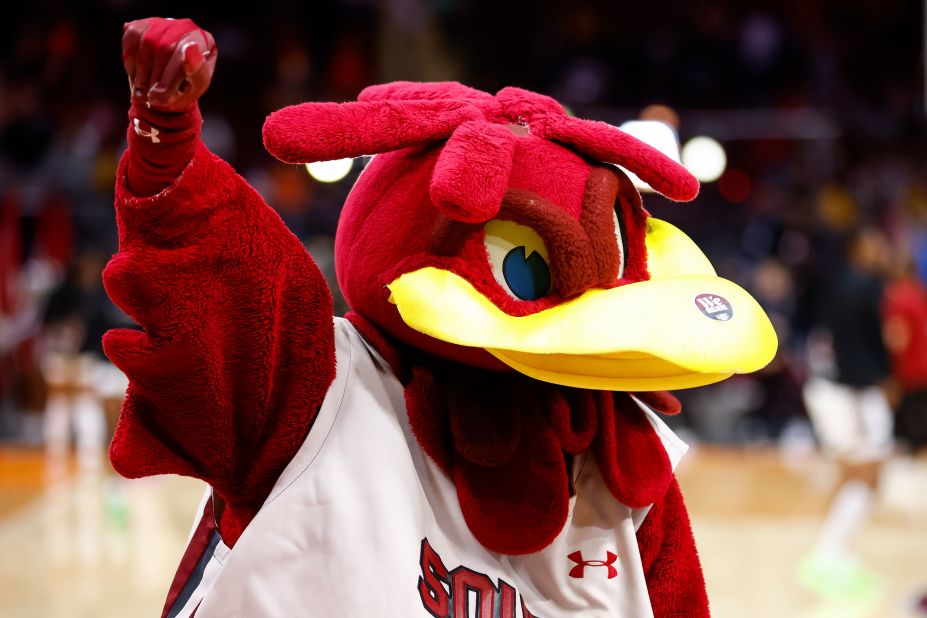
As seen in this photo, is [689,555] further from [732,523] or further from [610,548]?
[732,523]

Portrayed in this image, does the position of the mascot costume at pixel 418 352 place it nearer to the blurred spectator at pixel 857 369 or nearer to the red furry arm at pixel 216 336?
the red furry arm at pixel 216 336

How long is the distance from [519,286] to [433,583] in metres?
0.29

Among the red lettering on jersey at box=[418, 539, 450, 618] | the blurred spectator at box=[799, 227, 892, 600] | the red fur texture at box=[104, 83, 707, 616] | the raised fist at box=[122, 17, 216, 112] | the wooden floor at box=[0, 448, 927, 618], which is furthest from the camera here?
the blurred spectator at box=[799, 227, 892, 600]

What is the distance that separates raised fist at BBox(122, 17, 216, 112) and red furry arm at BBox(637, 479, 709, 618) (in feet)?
2.16

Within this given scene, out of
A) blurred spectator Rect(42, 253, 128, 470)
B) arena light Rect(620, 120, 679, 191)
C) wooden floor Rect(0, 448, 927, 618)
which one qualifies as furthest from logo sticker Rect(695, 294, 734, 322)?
blurred spectator Rect(42, 253, 128, 470)

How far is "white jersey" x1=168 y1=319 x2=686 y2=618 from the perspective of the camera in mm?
937

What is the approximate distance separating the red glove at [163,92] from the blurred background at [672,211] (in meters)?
3.88

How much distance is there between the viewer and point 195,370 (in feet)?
2.95

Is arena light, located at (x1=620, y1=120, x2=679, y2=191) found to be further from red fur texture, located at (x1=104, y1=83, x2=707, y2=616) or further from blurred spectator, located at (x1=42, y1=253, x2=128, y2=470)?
blurred spectator, located at (x1=42, y1=253, x2=128, y2=470)

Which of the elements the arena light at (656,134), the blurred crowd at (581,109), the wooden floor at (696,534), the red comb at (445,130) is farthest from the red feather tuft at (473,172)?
the blurred crowd at (581,109)

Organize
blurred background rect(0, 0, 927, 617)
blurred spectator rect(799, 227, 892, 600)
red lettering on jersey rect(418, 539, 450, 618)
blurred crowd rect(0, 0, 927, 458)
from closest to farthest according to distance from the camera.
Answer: red lettering on jersey rect(418, 539, 450, 618) → blurred spectator rect(799, 227, 892, 600) → blurred background rect(0, 0, 927, 617) → blurred crowd rect(0, 0, 927, 458)

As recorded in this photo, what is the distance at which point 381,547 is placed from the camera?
0.94 meters

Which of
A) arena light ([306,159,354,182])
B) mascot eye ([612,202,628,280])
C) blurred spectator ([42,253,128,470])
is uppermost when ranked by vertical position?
mascot eye ([612,202,628,280])

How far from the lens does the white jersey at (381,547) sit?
94 cm
